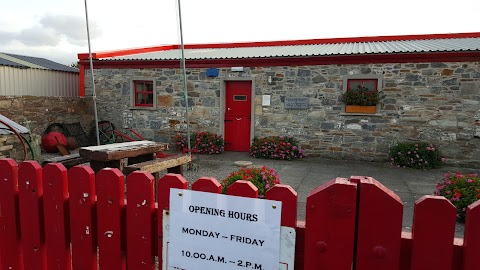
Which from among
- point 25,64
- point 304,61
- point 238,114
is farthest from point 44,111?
point 304,61

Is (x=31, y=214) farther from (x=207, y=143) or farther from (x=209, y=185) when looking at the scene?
(x=207, y=143)

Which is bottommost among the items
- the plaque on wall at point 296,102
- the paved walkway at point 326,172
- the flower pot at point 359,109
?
the paved walkway at point 326,172

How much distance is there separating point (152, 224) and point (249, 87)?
8855 millimetres

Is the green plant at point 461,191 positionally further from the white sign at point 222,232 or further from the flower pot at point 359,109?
the flower pot at point 359,109

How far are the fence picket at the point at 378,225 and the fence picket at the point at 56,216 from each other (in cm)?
157

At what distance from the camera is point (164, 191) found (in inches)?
64.1

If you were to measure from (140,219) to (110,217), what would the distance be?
0.62 ft

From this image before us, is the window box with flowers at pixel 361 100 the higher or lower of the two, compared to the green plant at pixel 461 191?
higher

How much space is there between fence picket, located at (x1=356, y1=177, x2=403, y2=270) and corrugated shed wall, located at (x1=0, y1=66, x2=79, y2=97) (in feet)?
46.6

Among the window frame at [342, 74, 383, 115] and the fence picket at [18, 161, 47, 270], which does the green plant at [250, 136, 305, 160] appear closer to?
the window frame at [342, 74, 383, 115]

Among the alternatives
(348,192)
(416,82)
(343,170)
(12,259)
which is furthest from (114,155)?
(416,82)

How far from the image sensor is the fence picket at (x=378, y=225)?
1.29 m

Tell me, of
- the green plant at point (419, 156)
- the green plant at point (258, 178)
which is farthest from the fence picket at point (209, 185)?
the green plant at point (419, 156)

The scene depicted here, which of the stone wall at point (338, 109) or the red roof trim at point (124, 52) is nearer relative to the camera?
the stone wall at point (338, 109)
